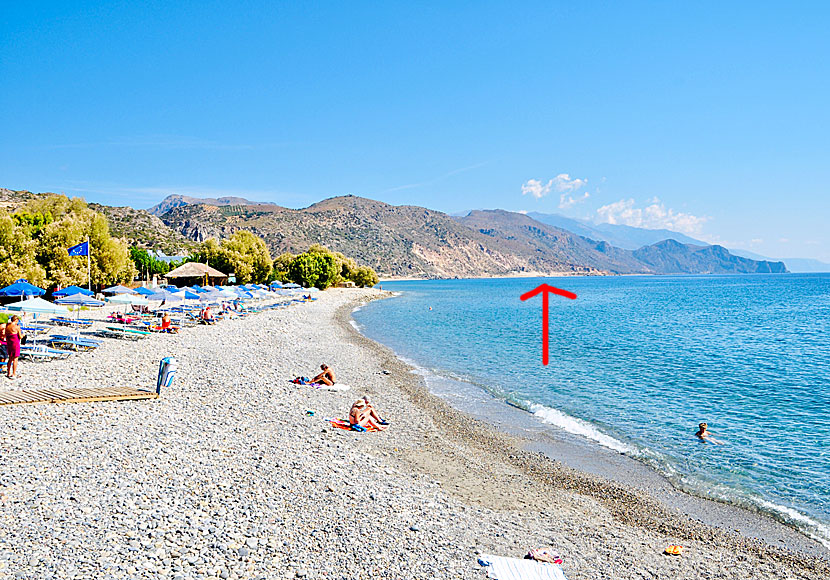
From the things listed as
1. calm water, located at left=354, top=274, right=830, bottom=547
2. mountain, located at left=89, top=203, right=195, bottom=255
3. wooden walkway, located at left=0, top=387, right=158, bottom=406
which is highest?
mountain, located at left=89, top=203, right=195, bottom=255

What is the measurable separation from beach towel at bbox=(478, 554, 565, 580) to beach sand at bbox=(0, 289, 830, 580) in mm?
202

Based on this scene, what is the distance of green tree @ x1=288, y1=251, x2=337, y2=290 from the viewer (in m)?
87.5

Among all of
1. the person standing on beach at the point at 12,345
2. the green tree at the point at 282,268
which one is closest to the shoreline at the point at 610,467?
the person standing on beach at the point at 12,345

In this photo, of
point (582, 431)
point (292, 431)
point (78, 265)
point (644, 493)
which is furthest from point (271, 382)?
point (78, 265)

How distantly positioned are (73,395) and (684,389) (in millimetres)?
21407

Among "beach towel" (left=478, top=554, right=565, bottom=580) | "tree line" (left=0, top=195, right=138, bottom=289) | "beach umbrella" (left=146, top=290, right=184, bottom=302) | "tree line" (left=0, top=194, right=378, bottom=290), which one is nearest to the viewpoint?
"beach towel" (left=478, top=554, right=565, bottom=580)

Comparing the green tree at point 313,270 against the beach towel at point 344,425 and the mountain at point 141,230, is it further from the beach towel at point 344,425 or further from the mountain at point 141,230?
the beach towel at point 344,425

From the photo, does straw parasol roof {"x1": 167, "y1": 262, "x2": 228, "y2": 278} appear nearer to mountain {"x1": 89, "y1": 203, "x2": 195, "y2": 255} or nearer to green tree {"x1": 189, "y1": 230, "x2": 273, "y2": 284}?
green tree {"x1": 189, "y1": 230, "x2": 273, "y2": 284}

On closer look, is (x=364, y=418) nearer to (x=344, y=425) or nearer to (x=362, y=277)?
(x=344, y=425)

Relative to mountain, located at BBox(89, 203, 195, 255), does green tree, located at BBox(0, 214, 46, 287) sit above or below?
below

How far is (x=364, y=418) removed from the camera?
14328mm

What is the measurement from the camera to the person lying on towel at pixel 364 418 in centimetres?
1411

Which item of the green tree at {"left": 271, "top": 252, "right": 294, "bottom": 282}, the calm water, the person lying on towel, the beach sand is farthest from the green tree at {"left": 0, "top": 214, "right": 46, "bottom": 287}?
the green tree at {"left": 271, "top": 252, "right": 294, "bottom": 282}

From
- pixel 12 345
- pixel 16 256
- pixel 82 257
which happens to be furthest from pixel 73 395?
pixel 82 257
